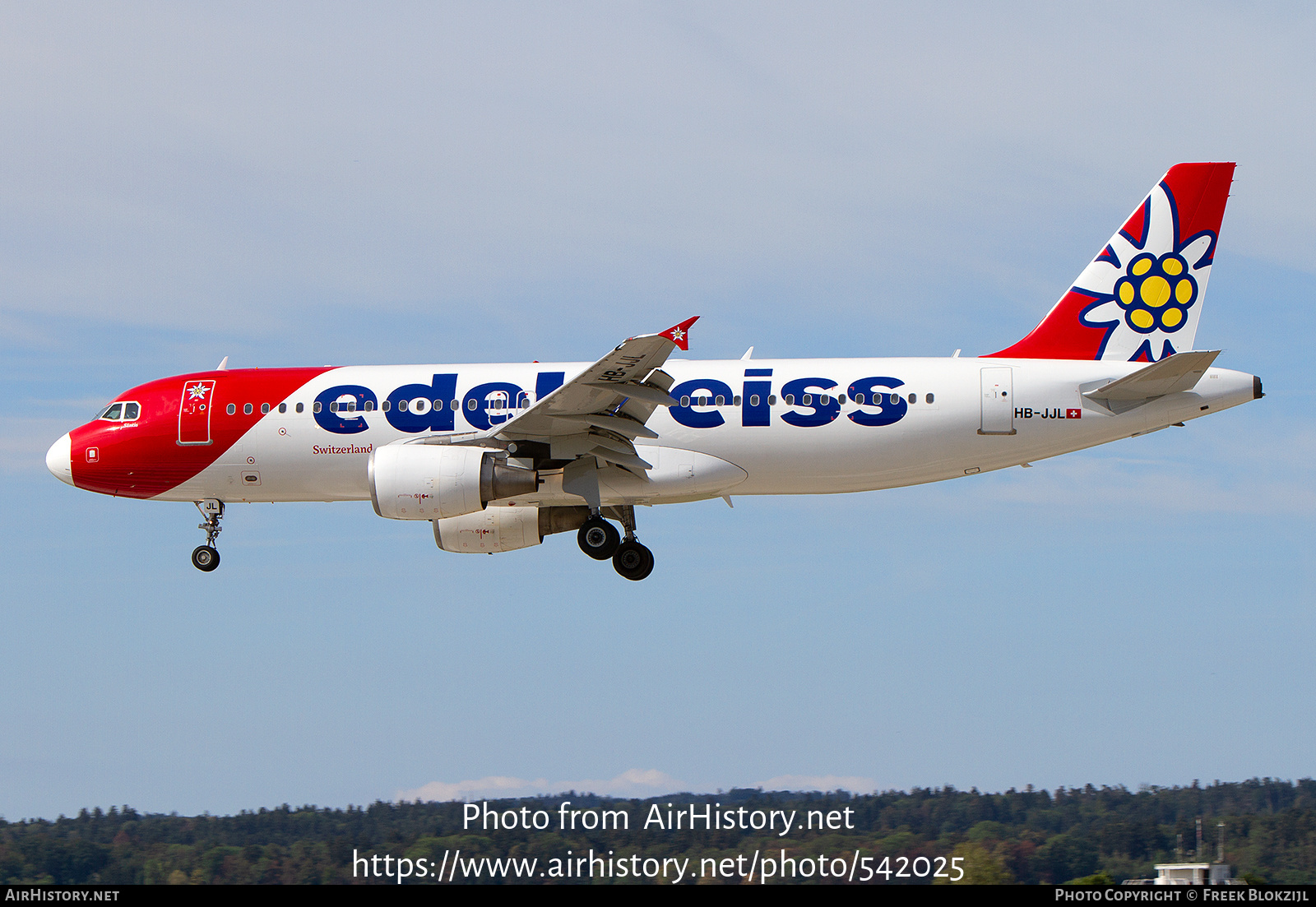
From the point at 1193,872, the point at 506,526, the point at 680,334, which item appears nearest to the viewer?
the point at 680,334

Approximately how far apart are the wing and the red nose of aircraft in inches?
329

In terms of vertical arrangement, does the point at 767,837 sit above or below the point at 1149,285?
below

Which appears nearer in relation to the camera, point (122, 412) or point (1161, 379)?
point (1161, 379)

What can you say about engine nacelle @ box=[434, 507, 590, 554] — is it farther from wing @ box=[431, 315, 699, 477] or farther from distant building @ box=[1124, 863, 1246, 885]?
distant building @ box=[1124, 863, 1246, 885]

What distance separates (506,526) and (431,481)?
4275 mm

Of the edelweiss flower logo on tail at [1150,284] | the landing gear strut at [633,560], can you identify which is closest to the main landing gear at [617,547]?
the landing gear strut at [633,560]

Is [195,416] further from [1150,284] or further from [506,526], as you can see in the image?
[1150,284]

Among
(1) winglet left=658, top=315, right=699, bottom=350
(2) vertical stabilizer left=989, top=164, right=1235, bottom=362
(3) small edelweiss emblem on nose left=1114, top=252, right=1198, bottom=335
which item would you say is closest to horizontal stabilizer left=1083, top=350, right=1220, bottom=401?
(2) vertical stabilizer left=989, top=164, right=1235, bottom=362

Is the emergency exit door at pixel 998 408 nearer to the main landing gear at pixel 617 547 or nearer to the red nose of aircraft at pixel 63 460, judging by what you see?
the main landing gear at pixel 617 547

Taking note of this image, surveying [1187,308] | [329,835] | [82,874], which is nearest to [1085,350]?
[1187,308]

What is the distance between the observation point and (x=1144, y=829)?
1255 inches

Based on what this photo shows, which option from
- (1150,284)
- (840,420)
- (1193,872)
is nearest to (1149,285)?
(1150,284)

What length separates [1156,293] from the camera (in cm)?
2798
